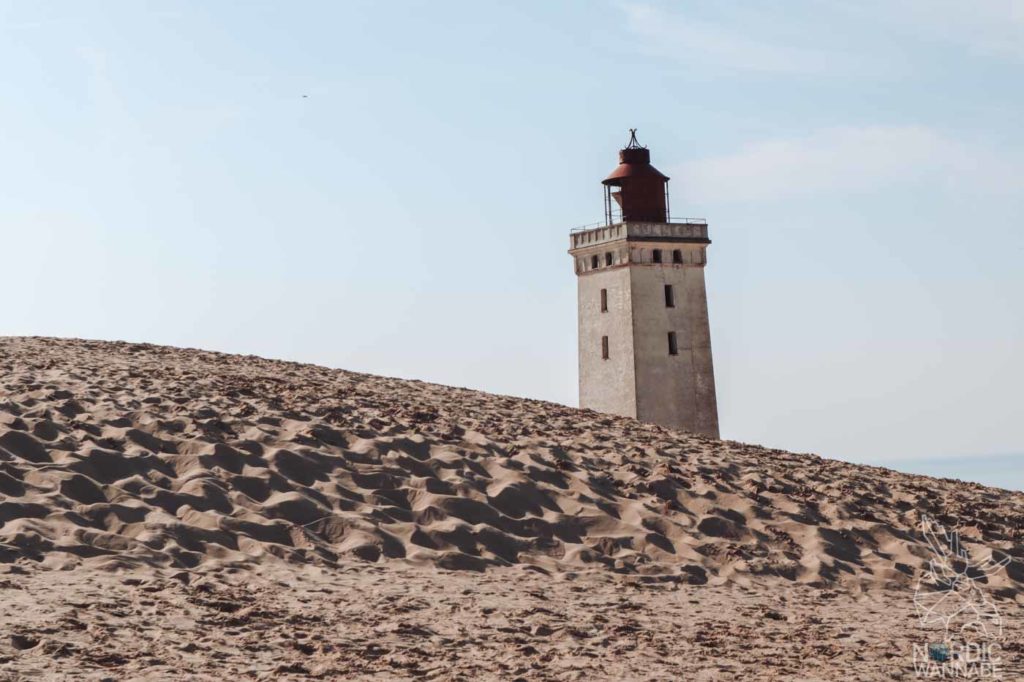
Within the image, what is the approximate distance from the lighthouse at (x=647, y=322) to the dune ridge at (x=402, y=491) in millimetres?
24310

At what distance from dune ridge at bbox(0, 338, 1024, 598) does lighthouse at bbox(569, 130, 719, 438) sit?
24.3 meters

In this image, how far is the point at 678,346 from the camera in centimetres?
4397

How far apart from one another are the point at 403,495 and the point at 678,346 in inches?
1217

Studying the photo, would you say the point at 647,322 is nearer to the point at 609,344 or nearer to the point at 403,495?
the point at 609,344

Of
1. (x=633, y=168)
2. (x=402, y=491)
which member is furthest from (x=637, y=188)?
(x=402, y=491)

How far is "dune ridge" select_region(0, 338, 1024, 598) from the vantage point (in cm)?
1227

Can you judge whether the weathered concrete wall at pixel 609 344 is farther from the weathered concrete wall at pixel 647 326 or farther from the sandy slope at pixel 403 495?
the sandy slope at pixel 403 495

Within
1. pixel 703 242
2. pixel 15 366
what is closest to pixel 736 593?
pixel 15 366

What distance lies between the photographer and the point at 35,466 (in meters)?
13.2

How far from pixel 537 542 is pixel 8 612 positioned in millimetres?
5353

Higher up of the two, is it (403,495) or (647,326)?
(647,326)

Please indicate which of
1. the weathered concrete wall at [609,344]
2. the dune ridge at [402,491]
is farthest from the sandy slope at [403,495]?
the weathered concrete wall at [609,344]

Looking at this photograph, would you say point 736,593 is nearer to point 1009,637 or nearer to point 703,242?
point 1009,637

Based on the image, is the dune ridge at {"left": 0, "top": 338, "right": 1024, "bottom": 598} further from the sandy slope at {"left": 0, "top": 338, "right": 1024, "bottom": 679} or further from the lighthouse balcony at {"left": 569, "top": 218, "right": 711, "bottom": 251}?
the lighthouse balcony at {"left": 569, "top": 218, "right": 711, "bottom": 251}
